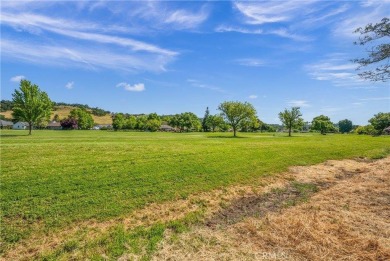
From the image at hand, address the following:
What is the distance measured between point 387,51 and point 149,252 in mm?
15755

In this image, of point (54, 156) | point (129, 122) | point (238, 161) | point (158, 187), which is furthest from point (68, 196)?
point (129, 122)

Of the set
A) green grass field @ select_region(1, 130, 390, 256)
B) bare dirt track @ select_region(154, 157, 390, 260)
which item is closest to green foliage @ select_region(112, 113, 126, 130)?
green grass field @ select_region(1, 130, 390, 256)

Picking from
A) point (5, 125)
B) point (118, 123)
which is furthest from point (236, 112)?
point (5, 125)

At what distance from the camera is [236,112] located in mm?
70875

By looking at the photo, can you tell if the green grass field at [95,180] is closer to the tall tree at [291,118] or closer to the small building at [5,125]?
the tall tree at [291,118]

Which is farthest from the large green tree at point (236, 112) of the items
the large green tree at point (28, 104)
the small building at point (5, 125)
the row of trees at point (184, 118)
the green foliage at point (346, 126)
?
the green foliage at point (346, 126)

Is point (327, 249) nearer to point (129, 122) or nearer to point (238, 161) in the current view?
point (238, 161)

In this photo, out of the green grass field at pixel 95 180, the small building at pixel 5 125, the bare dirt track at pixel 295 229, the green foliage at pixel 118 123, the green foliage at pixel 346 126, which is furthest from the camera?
the green foliage at pixel 346 126

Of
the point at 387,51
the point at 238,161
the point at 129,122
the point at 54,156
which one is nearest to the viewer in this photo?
the point at 387,51

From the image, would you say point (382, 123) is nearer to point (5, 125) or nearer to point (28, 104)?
point (28, 104)

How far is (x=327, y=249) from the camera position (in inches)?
A: 285

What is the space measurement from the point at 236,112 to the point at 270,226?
6335 cm

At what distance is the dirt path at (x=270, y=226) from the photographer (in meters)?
7.03

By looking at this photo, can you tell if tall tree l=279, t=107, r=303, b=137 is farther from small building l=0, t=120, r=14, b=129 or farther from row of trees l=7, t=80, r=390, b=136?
small building l=0, t=120, r=14, b=129
